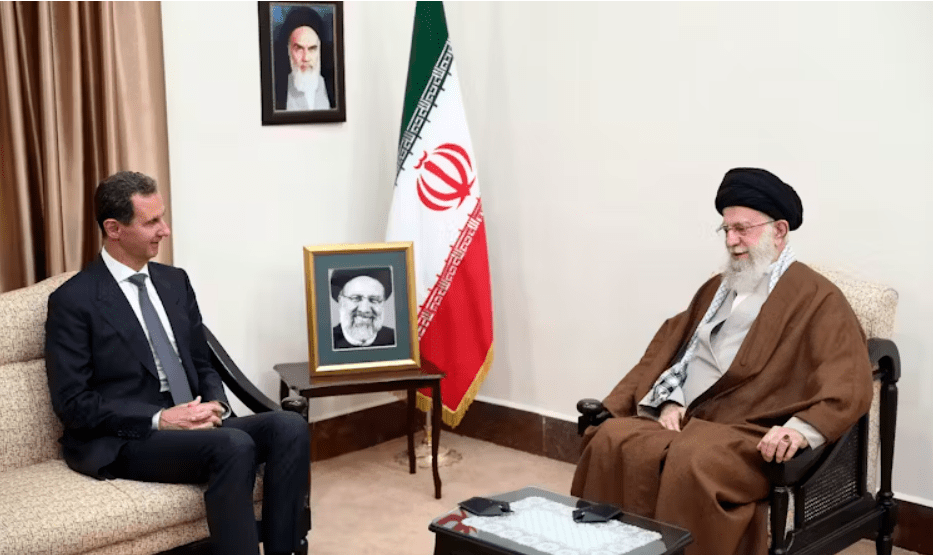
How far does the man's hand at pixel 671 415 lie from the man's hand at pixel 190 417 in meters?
1.47

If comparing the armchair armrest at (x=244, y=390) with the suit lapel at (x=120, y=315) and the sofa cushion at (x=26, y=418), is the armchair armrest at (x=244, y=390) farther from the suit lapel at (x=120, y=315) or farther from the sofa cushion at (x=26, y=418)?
the sofa cushion at (x=26, y=418)

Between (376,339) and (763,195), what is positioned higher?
(763,195)

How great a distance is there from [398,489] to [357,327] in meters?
0.76

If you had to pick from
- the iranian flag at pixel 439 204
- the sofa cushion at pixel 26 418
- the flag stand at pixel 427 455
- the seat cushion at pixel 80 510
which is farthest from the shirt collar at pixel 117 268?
the flag stand at pixel 427 455

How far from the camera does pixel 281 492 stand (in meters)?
3.62

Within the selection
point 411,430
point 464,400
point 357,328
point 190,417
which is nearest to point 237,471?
point 190,417

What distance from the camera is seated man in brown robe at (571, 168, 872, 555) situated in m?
3.40

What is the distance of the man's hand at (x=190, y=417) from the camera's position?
358 cm

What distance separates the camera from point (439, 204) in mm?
5047

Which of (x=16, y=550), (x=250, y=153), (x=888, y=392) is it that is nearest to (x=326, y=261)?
(x=250, y=153)

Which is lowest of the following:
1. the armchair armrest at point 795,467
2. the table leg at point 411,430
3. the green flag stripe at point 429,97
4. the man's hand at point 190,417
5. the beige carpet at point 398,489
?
the beige carpet at point 398,489

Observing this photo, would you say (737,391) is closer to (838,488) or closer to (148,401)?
(838,488)

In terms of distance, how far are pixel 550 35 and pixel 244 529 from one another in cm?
273

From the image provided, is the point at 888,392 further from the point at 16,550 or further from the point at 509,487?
the point at 16,550
